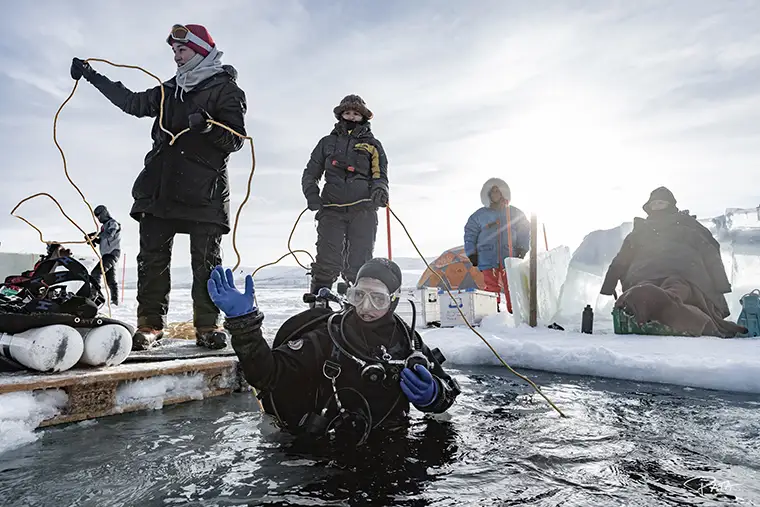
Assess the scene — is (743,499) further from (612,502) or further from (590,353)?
(590,353)

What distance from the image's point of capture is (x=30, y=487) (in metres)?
1.85

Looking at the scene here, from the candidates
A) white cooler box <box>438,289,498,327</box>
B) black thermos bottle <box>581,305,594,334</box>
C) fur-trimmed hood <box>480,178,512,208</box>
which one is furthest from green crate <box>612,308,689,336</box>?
fur-trimmed hood <box>480,178,512,208</box>

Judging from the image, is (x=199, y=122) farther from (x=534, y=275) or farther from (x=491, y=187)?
(x=491, y=187)

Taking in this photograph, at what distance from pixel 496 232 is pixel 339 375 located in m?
6.14

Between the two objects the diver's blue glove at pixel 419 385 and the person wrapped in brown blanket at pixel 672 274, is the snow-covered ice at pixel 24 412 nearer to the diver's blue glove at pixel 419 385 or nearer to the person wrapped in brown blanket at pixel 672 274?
the diver's blue glove at pixel 419 385

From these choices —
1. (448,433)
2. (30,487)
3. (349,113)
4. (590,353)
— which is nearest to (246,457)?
(30,487)

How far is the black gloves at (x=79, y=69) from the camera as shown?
3703 millimetres

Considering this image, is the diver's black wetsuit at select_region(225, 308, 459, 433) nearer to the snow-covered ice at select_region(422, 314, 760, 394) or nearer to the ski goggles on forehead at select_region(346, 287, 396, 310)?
the ski goggles on forehead at select_region(346, 287, 396, 310)

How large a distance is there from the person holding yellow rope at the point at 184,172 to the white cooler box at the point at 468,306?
458cm

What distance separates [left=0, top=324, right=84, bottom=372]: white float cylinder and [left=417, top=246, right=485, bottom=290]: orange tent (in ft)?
31.5

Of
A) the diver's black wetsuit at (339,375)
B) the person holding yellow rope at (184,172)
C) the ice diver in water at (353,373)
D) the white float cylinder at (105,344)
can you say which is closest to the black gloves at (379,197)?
the person holding yellow rope at (184,172)

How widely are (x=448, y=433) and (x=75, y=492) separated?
5.82 ft

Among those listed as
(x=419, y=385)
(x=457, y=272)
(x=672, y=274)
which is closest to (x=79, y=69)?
(x=419, y=385)

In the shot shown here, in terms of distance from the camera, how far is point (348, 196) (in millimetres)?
5168
